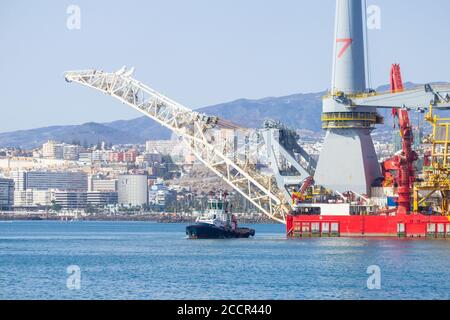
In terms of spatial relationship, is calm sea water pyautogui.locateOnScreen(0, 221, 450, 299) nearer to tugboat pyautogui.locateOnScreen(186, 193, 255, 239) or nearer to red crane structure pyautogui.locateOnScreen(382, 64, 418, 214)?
red crane structure pyautogui.locateOnScreen(382, 64, 418, 214)

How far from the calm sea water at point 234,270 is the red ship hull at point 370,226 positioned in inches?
95.5

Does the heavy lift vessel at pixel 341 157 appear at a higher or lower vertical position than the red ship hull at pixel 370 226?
higher

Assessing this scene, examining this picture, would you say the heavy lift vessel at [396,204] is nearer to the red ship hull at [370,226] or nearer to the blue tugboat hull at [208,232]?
the red ship hull at [370,226]

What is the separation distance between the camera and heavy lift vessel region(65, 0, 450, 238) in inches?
2975

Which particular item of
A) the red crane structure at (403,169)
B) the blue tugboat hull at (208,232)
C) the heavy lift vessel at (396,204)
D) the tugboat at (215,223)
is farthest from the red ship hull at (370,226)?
the tugboat at (215,223)

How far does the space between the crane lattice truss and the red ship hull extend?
8.38 ft

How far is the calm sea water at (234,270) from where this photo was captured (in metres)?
42.3

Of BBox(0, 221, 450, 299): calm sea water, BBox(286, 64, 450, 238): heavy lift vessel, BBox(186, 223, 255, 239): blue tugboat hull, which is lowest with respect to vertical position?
BBox(0, 221, 450, 299): calm sea water

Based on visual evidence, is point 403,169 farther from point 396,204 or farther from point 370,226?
point 370,226

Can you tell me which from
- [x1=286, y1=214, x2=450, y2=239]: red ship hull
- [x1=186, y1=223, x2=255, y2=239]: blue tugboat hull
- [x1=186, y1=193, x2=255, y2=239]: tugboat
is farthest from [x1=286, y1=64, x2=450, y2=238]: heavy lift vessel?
[x1=186, y1=193, x2=255, y2=239]: tugboat

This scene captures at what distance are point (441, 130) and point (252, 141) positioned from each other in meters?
13.4

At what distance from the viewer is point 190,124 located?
270 feet
